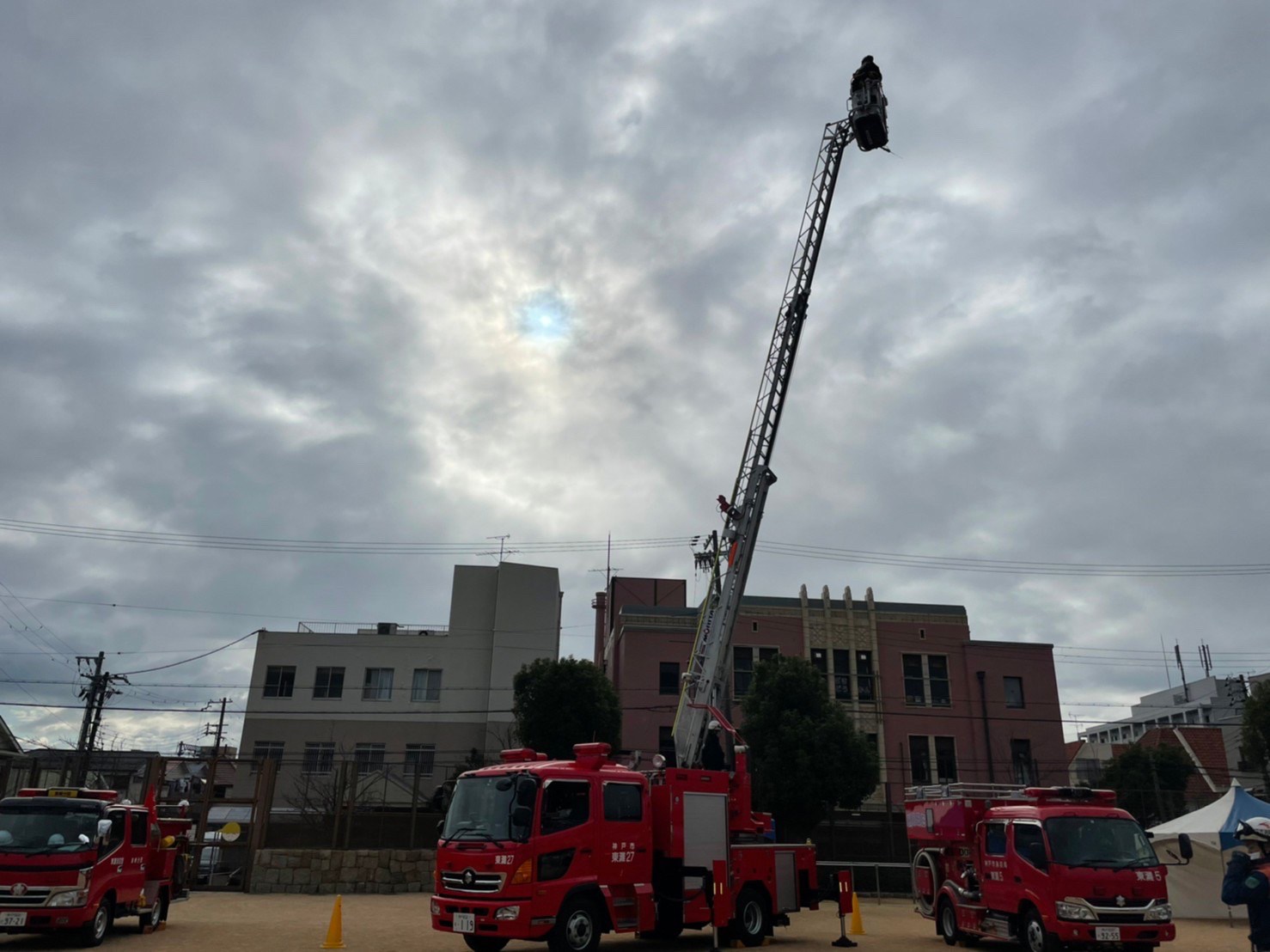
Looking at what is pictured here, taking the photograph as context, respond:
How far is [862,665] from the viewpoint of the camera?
45438mm

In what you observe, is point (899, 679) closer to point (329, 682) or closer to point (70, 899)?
point (329, 682)

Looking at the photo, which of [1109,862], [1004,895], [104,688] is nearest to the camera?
[1109,862]

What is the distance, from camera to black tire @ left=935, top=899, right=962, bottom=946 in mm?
16641

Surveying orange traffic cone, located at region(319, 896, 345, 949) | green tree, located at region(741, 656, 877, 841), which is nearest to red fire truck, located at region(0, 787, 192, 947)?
orange traffic cone, located at region(319, 896, 345, 949)

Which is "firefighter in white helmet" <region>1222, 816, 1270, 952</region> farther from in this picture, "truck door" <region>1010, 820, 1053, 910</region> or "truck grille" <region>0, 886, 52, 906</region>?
"truck grille" <region>0, 886, 52, 906</region>

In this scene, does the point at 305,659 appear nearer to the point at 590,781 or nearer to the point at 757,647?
the point at 757,647

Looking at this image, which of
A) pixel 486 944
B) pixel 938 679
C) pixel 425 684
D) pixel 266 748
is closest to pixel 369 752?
pixel 425 684

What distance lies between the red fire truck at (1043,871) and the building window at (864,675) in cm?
2788

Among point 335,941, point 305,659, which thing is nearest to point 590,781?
point 335,941

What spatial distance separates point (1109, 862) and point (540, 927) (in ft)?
27.9

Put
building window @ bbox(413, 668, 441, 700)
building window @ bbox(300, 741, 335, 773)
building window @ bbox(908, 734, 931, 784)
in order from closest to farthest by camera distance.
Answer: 1. building window @ bbox(908, 734, 931, 784)
2. building window @ bbox(300, 741, 335, 773)
3. building window @ bbox(413, 668, 441, 700)

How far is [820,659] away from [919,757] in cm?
643

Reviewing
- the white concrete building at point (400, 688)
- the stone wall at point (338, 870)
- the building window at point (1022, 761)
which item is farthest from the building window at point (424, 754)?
the building window at point (1022, 761)

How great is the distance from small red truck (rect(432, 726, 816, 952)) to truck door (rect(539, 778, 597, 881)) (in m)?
0.01
